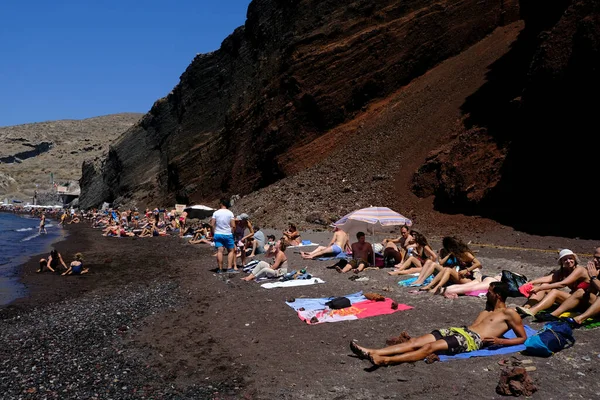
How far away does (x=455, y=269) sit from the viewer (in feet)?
31.3

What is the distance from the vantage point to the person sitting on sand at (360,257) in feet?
39.7

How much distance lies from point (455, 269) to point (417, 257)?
7.34ft

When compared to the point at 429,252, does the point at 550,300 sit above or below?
below

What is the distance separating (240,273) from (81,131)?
170108 mm

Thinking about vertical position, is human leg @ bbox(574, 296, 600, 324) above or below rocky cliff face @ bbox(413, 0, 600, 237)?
below

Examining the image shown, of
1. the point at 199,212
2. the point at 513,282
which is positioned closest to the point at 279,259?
the point at 513,282

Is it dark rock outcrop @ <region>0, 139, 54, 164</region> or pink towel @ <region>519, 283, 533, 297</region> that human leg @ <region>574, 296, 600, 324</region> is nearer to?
pink towel @ <region>519, 283, 533, 297</region>

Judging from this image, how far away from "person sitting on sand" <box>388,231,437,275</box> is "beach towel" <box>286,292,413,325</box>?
2.79 meters

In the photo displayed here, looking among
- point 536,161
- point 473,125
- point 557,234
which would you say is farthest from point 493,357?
point 473,125

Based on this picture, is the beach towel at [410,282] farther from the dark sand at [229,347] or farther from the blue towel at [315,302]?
the blue towel at [315,302]

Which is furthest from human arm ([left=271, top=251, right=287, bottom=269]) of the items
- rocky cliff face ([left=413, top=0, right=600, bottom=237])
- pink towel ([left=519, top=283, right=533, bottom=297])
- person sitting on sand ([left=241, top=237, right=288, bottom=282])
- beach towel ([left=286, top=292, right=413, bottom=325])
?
rocky cliff face ([left=413, top=0, right=600, bottom=237])

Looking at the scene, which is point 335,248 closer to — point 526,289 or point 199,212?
point 526,289

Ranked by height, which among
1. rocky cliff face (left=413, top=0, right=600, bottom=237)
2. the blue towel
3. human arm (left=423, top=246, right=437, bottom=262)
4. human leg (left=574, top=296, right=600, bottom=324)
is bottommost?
the blue towel

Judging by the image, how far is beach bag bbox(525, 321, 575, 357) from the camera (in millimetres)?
5562
